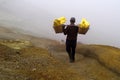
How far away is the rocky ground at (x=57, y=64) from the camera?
29.7ft

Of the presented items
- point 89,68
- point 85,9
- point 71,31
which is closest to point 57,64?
point 89,68

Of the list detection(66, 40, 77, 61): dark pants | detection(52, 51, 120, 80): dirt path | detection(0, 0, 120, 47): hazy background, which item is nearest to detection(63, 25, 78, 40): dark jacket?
detection(66, 40, 77, 61): dark pants

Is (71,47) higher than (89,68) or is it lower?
higher

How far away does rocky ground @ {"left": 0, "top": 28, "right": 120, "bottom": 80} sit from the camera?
9062 millimetres

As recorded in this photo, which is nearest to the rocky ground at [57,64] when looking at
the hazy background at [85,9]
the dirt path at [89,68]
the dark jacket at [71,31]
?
the dirt path at [89,68]

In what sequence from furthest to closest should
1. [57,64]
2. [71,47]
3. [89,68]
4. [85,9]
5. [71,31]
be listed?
[85,9], [71,47], [71,31], [89,68], [57,64]

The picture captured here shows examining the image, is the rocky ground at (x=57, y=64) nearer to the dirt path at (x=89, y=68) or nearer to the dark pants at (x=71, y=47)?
the dirt path at (x=89, y=68)

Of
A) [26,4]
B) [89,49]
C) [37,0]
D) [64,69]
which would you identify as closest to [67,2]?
[37,0]

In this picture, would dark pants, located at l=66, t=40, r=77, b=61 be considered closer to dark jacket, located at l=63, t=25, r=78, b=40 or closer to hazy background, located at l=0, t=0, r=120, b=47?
dark jacket, located at l=63, t=25, r=78, b=40

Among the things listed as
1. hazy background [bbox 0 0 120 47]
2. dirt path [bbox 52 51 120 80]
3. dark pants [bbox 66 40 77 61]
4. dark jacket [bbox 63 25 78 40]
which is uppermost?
dark jacket [bbox 63 25 78 40]

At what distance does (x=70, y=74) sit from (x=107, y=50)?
10.6 feet

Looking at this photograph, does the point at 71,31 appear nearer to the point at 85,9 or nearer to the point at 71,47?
the point at 71,47

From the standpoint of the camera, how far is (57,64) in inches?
426

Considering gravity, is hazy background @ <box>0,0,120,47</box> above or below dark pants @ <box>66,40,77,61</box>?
below
